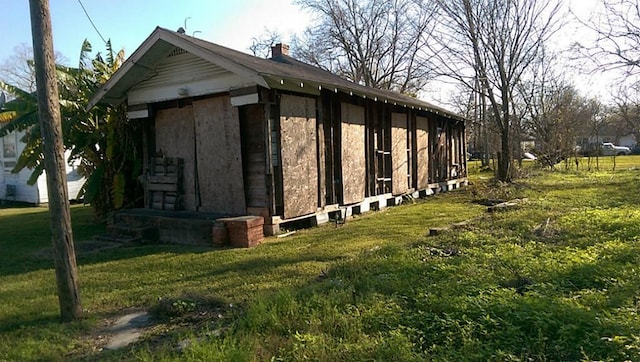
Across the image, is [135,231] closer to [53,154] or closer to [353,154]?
[53,154]

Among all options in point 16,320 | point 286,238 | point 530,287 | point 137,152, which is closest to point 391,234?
point 286,238

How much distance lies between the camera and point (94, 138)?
1097 cm

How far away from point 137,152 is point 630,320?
10.6 m

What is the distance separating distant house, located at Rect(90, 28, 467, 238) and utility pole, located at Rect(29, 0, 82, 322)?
3.97 m

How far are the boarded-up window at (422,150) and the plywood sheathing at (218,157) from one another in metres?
8.27

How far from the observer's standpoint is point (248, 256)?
7.05 meters

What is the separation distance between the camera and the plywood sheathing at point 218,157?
901 centimetres

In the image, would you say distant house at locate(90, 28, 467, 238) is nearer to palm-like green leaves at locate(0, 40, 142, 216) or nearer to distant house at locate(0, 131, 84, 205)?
palm-like green leaves at locate(0, 40, 142, 216)

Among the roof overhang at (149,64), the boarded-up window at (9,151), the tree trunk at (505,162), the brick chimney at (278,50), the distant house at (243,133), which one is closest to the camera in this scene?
the roof overhang at (149,64)

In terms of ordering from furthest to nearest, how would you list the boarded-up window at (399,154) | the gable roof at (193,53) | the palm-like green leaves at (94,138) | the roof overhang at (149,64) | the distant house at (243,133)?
the boarded-up window at (399,154) → the palm-like green leaves at (94,138) → the distant house at (243,133) → the roof overhang at (149,64) → the gable roof at (193,53)

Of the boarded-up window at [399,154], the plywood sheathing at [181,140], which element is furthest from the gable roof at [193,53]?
the boarded-up window at [399,154]

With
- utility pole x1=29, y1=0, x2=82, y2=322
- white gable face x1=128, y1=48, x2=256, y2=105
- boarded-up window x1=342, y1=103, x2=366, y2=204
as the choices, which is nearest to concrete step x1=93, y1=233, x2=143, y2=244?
white gable face x1=128, y1=48, x2=256, y2=105

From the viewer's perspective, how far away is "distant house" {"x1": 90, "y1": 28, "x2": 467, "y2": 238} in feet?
28.7

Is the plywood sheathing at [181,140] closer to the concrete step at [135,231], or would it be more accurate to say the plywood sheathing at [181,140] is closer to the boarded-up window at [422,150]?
the concrete step at [135,231]
